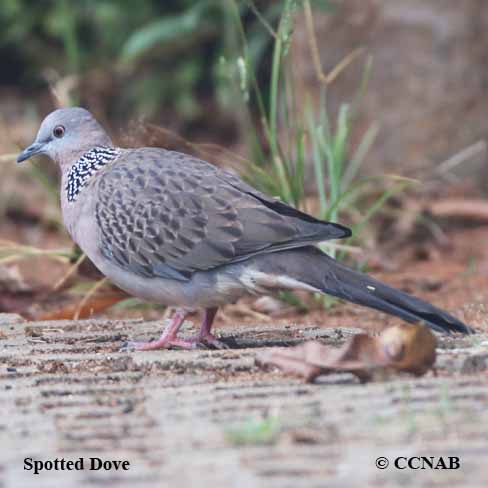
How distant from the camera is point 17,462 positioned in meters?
2.79

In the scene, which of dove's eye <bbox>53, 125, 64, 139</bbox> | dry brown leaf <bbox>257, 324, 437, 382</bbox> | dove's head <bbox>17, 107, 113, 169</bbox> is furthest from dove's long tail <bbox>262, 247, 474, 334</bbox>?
dove's eye <bbox>53, 125, 64, 139</bbox>

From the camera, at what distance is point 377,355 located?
3.52 metres

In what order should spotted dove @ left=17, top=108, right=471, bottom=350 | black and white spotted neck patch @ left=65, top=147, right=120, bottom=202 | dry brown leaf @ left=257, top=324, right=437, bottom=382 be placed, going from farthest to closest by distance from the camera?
black and white spotted neck patch @ left=65, top=147, right=120, bottom=202
spotted dove @ left=17, top=108, right=471, bottom=350
dry brown leaf @ left=257, top=324, right=437, bottom=382

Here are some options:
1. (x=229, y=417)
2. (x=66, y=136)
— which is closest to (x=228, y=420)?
(x=229, y=417)

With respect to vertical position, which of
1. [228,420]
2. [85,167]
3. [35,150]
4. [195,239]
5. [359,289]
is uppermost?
[35,150]

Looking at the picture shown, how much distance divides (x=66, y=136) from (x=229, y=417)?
2447mm

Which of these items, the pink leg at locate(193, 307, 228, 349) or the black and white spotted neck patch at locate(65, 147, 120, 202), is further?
the black and white spotted neck patch at locate(65, 147, 120, 202)

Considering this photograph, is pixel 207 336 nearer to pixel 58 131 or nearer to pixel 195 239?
pixel 195 239

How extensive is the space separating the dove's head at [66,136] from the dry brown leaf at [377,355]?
2.03 metres

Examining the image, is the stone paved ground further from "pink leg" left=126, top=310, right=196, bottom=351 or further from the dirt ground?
"pink leg" left=126, top=310, right=196, bottom=351

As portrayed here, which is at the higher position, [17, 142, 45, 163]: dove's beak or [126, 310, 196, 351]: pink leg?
[17, 142, 45, 163]: dove's beak

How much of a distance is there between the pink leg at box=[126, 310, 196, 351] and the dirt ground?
0.36ft

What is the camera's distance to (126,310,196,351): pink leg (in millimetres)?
4332

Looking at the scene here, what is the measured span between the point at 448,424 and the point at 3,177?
21.4 ft
